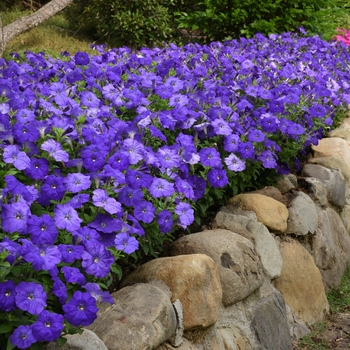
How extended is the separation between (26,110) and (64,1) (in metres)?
4.31

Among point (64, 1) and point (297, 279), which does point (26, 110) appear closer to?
point (297, 279)

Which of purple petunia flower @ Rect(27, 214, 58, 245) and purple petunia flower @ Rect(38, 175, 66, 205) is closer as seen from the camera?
purple petunia flower @ Rect(27, 214, 58, 245)

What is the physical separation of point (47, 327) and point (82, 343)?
25 cm

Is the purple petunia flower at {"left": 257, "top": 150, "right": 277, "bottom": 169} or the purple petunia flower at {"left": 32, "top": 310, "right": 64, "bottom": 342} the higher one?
the purple petunia flower at {"left": 32, "top": 310, "right": 64, "bottom": 342}

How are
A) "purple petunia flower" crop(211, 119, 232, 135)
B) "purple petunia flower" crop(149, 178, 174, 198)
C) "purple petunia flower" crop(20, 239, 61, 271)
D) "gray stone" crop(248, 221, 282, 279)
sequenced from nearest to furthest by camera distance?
"purple petunia flower" crop(20, 239, 61, 271) < "purple petunia flower" crop(149, 178, 174, 198) < "gray stone" crop(248, 221, 282, 279) < "purple petunia flower" crop(211, 119, 232, 135)

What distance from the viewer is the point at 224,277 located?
3117 mm

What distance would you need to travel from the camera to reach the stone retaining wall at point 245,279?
2543 millimetres

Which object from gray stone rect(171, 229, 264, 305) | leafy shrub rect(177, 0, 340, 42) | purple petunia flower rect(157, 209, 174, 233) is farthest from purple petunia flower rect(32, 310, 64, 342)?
leafy shrub rect(177, 0, 340, 42)

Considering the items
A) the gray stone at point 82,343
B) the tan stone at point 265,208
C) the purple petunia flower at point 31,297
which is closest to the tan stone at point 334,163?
the tan stone at point 265,208

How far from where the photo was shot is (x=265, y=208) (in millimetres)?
3812

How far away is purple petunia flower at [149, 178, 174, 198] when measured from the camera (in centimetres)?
289

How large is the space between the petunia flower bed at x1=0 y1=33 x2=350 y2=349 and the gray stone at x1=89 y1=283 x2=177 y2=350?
0.36 ft

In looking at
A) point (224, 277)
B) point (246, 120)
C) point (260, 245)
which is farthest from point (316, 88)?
point (224, 277)

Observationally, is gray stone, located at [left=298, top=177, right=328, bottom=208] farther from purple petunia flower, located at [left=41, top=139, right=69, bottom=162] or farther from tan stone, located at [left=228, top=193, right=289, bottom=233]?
purple petunia flower, located at [left=41, top=139, right=69, bottom=162]
